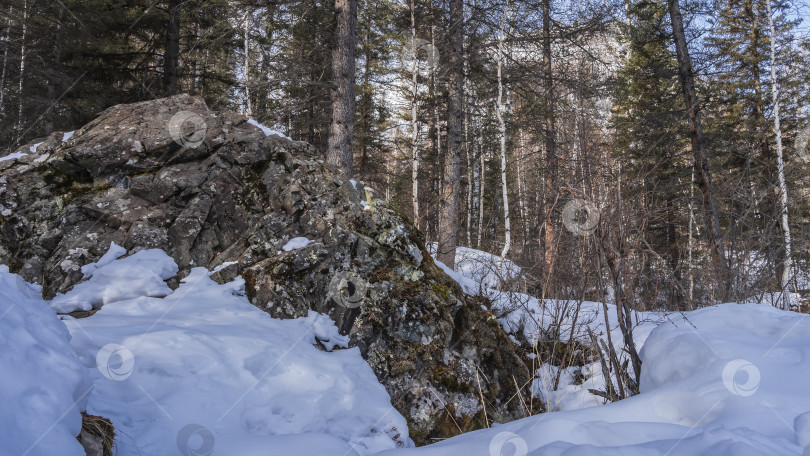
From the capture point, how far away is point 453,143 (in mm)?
8594

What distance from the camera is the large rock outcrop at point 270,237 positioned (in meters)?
3.62

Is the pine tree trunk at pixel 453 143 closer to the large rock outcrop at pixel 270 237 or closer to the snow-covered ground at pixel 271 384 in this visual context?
the large rock outcrop at pixel 270 237

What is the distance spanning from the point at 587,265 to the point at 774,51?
13844 millimetres

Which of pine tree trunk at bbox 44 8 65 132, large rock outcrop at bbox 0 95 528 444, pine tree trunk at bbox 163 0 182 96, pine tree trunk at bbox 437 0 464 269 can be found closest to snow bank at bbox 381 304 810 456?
large rock outcrop at bbox 0 95 528 444

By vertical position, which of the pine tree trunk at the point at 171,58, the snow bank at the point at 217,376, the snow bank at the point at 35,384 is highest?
the pine tree trunk at the point at 171,58

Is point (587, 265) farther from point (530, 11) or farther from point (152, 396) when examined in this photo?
point (530, 11)

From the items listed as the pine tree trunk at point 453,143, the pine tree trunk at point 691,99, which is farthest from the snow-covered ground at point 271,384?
the pine tree trunk at point 691,99

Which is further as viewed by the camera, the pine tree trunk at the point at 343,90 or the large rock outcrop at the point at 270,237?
the pine tree trunk at the point at 343,90

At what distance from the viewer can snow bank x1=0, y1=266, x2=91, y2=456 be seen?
120cm

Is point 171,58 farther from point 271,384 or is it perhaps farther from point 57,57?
point 271,384

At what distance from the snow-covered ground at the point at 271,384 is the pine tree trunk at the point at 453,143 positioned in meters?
4.73

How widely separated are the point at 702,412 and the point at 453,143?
7404mm

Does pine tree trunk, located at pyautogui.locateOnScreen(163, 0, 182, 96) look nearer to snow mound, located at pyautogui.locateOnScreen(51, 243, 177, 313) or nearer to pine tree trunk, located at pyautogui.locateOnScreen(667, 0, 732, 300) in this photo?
snow mound, located at pyautogui.locateOnScreen(51, 243, 177, 313)

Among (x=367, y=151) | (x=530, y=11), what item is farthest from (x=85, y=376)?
(x=367, y=151)
